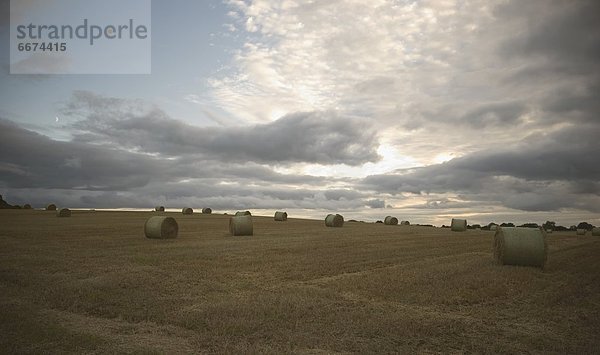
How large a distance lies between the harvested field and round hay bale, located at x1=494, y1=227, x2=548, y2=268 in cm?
53

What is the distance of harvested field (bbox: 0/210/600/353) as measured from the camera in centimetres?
704

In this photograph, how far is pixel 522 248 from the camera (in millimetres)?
15242

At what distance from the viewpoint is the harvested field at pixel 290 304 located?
704 centimetres

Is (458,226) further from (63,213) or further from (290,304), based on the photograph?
(63,213)

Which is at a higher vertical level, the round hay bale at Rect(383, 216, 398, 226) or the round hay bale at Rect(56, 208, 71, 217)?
the round hay bale at Rect(56, 208, 71, 217)

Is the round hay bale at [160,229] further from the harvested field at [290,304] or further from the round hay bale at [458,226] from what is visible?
the round hay bale at [458,226]

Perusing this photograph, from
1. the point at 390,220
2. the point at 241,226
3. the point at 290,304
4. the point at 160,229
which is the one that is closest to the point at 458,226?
the point at 390,220

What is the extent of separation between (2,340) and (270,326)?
4.66 metres

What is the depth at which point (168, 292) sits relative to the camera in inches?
409

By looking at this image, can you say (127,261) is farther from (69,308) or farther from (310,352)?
(310,352)

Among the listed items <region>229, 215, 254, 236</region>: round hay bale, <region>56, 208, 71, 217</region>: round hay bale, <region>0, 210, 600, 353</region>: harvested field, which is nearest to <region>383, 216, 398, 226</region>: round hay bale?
<region>229, 215, 254, 236</region>: round hay bale

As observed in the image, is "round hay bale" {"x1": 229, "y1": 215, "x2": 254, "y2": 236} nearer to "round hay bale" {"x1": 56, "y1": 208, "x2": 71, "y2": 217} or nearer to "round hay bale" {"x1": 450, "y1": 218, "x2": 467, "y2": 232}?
"round hay bale" {"x1": 450, "y1": 218, "x2": 467, "y2": 232}

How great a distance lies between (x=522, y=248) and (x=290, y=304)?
423 inches

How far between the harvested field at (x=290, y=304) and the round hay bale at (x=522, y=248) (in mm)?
525
